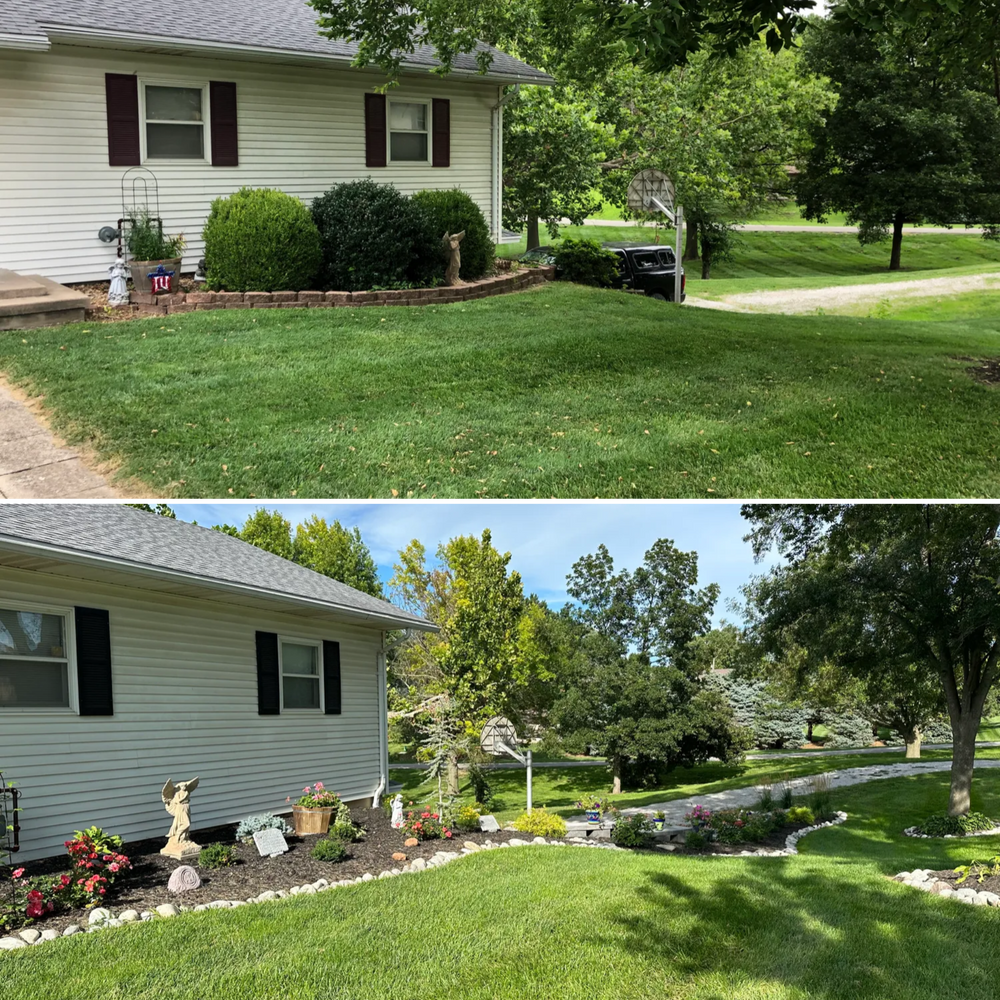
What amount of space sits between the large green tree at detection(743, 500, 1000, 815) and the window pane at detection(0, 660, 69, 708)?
6.27m

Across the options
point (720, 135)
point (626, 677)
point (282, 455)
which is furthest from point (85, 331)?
point (720, 135)

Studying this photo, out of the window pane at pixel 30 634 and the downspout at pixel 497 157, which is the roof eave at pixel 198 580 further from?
the downspout at pixel 497 157

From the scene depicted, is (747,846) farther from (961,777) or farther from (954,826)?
(961,777)

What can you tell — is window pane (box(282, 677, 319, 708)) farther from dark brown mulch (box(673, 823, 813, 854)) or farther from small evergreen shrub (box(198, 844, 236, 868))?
dark brown mulch (box(673, 823, 813, 854))

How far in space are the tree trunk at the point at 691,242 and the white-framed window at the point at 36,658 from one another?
105 feet

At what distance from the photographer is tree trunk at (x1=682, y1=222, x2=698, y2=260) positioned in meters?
36.1

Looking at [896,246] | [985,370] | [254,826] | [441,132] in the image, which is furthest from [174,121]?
[896,246]

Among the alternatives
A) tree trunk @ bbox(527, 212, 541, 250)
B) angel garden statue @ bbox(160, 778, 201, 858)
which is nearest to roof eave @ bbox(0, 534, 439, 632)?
angel garden statue @ bbox(160, 778, 201, 858)

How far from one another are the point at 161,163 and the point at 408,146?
4901 millimetres

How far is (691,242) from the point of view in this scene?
37.4 meters

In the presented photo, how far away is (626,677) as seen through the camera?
19.3 metres

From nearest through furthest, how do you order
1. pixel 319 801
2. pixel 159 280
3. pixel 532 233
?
pixel 319 801 < pixel 159 280 < pixel 532 233

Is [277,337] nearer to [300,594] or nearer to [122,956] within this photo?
[300,594]

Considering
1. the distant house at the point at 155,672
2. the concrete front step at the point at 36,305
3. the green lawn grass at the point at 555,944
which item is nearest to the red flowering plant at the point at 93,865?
the green lawn grass at the point at 555,944
